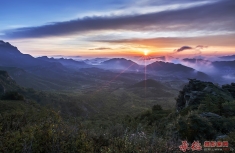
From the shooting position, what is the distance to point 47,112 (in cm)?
1066

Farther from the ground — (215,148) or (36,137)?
(36,137)

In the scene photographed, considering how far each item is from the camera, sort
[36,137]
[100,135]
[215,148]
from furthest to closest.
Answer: [100,135] < [215,148] < [36,137]

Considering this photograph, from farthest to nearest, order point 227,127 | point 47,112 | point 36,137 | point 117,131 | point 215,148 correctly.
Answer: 1. point 227,127
2. point 47,112
3. point 117,131
4. point 215,148
5. point 36,137

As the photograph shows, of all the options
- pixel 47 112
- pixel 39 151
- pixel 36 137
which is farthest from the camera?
pixel 47 112

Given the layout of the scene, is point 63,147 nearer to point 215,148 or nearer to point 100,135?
point 100,135

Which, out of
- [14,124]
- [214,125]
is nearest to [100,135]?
[14,124]

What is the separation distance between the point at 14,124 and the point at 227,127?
13.0m

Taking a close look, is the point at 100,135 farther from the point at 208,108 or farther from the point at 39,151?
the point at 208,108

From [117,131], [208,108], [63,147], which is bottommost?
[208,108]

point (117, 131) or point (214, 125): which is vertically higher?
point (117, 131)

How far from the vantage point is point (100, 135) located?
8.21m

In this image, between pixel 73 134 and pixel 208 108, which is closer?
pixel 73 134

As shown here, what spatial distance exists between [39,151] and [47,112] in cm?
502

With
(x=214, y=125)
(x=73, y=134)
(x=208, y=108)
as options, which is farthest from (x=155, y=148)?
(x=208, y=108)
